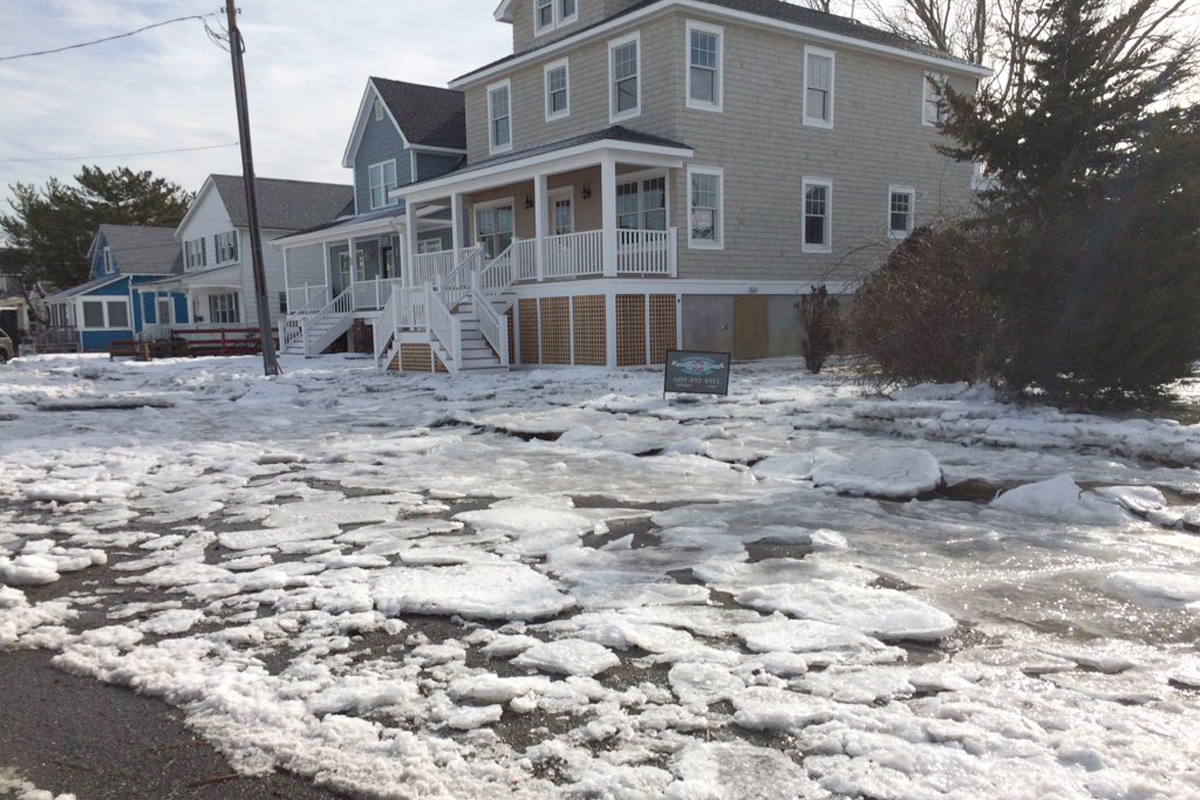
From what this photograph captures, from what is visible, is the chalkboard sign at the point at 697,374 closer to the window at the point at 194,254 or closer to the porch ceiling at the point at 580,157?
the porch ceiling at the point at 580,157

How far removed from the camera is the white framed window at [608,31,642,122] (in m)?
19.4

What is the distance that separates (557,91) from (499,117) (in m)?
2.58

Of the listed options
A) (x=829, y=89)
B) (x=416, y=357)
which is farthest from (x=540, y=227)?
(x=829, y=89)

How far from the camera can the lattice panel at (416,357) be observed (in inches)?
741

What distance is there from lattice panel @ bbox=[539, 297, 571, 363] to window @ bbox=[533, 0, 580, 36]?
307 inches

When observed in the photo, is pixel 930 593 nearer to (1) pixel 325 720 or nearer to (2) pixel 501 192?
(1) pixel 325 720

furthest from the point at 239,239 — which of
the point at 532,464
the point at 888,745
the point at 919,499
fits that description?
the point at 888,745

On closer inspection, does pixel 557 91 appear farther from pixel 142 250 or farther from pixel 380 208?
pixel 142 250

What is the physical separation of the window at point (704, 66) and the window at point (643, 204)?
1867mm

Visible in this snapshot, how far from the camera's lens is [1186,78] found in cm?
961

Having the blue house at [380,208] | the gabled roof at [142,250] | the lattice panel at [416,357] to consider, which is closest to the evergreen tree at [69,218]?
the gabled roof at [142,250]

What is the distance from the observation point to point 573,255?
18.3 metres

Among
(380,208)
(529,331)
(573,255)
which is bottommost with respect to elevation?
(529,331)

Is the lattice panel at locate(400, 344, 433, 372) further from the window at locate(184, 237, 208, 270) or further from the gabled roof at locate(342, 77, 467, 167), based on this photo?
the window at locate(184, 237, 208, 270)
